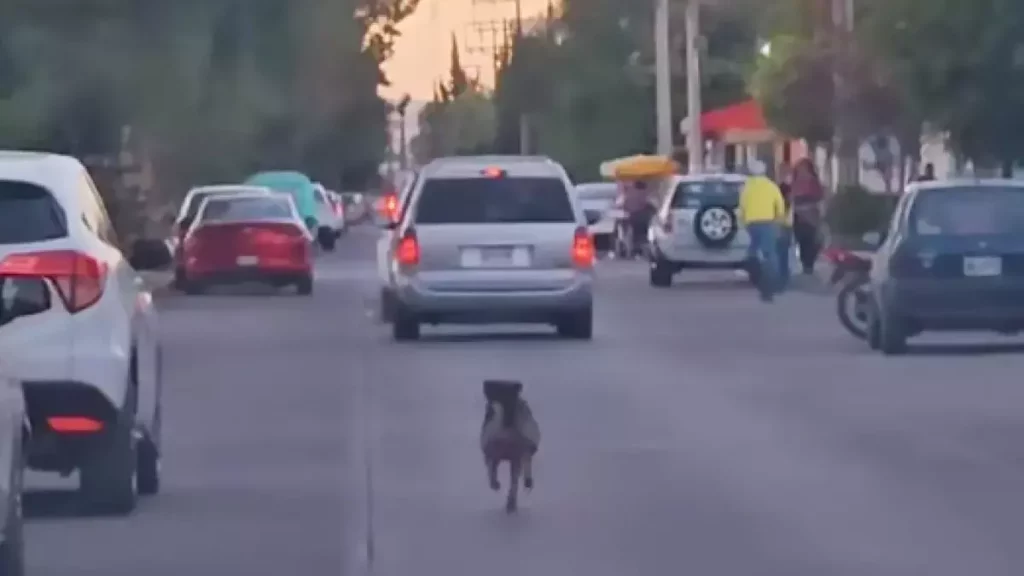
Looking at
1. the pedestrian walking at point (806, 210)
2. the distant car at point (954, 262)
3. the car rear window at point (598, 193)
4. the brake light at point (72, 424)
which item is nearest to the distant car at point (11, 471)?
the brake light at point (72, 424)

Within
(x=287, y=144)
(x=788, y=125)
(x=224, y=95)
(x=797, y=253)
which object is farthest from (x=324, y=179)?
(x=224, y=95)

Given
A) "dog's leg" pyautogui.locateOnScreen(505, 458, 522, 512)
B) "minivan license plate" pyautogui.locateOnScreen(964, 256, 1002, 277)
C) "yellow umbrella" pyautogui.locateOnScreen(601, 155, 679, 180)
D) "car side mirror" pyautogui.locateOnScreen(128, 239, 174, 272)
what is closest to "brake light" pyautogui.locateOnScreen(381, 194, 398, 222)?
"minivan license plate" pyautogui.locateOnScreen(964, 256, 1002, 277)

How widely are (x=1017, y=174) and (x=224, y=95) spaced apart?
21389mm

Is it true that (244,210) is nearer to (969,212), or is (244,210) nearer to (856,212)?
(856,212)

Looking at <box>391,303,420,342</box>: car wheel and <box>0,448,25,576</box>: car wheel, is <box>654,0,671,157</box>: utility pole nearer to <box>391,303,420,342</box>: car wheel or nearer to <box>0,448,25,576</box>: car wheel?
<box>391,303,420,342</box>: car wheel

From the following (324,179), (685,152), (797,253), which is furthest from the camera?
(324,179)

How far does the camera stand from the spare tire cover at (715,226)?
39.8 metres

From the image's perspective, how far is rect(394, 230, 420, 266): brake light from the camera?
2747 cm

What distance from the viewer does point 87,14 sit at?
25.4 meters

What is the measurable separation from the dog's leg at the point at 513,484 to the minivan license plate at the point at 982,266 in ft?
37.2

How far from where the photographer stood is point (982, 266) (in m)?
25.3

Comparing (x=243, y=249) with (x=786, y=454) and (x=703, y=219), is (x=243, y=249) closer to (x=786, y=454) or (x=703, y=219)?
(x=703, y=219)

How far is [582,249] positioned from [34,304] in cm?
1400

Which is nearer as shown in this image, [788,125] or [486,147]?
[788,125]
